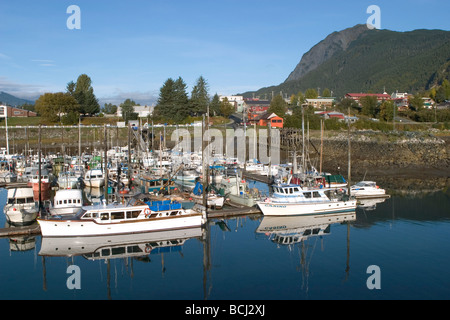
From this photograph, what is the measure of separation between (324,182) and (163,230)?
51.5 feet

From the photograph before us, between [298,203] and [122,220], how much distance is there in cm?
1177

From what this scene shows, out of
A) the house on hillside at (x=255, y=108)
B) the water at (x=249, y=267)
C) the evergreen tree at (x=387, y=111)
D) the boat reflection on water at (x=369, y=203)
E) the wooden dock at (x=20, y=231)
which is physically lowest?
the water at (x=249, y=267)

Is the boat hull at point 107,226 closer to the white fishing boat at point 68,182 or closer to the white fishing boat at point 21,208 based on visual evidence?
the white fishing boat at point 21,208

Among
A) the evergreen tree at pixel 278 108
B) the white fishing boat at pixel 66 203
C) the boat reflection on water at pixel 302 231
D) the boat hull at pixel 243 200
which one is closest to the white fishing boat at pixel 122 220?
the white fishing boat at pixel 66 203

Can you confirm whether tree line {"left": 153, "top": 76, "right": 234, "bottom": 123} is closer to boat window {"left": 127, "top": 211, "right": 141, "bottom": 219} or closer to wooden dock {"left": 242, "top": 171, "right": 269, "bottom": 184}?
wooden dock {"left": 242, "top": 171, "right": 269, "bottom": 184}

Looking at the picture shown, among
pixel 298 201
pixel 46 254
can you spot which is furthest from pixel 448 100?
pixel 46 254

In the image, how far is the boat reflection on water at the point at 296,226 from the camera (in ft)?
80.5

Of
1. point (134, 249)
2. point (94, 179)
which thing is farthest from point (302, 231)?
point (94, 179)

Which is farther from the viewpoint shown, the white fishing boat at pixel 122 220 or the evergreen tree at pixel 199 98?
the evergreen tree at pixel 199 98

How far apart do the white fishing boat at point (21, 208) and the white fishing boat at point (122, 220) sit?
302 cm

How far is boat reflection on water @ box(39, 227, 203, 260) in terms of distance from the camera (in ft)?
69.6

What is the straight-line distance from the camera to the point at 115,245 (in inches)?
878

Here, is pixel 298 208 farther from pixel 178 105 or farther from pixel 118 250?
pixel 178 105
